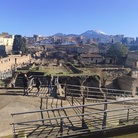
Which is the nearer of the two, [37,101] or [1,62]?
[37,101]

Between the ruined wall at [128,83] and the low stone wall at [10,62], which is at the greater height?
the low stone wall at [10,62]

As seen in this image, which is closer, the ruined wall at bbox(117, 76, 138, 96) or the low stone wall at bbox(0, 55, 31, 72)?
the ruined wall at bbox(117, 76, 138, 96)

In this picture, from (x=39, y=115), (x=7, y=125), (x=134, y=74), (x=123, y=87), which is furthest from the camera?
(x=134, y=74)

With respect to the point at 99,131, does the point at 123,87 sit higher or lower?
lower

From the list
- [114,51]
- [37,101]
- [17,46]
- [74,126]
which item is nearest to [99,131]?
[74,126]

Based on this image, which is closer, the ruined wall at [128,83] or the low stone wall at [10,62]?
the ruined wall at [128,83]

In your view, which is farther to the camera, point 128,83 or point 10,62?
point 10,62

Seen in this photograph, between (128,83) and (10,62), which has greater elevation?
(10,62)

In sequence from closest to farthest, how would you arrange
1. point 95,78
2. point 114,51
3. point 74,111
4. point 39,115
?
1. point 39,115
2. point 74,111
3. point 95,78
4. point 114,51

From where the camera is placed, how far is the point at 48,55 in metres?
85.6

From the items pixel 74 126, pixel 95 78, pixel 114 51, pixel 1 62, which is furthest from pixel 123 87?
pixel 114 51

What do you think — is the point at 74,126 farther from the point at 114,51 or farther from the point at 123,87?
the point at 114,51

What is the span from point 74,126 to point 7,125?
233 centimetres

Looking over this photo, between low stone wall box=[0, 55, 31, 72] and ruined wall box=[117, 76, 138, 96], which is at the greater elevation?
low stone wall box=[0, 55, 31, 72]
